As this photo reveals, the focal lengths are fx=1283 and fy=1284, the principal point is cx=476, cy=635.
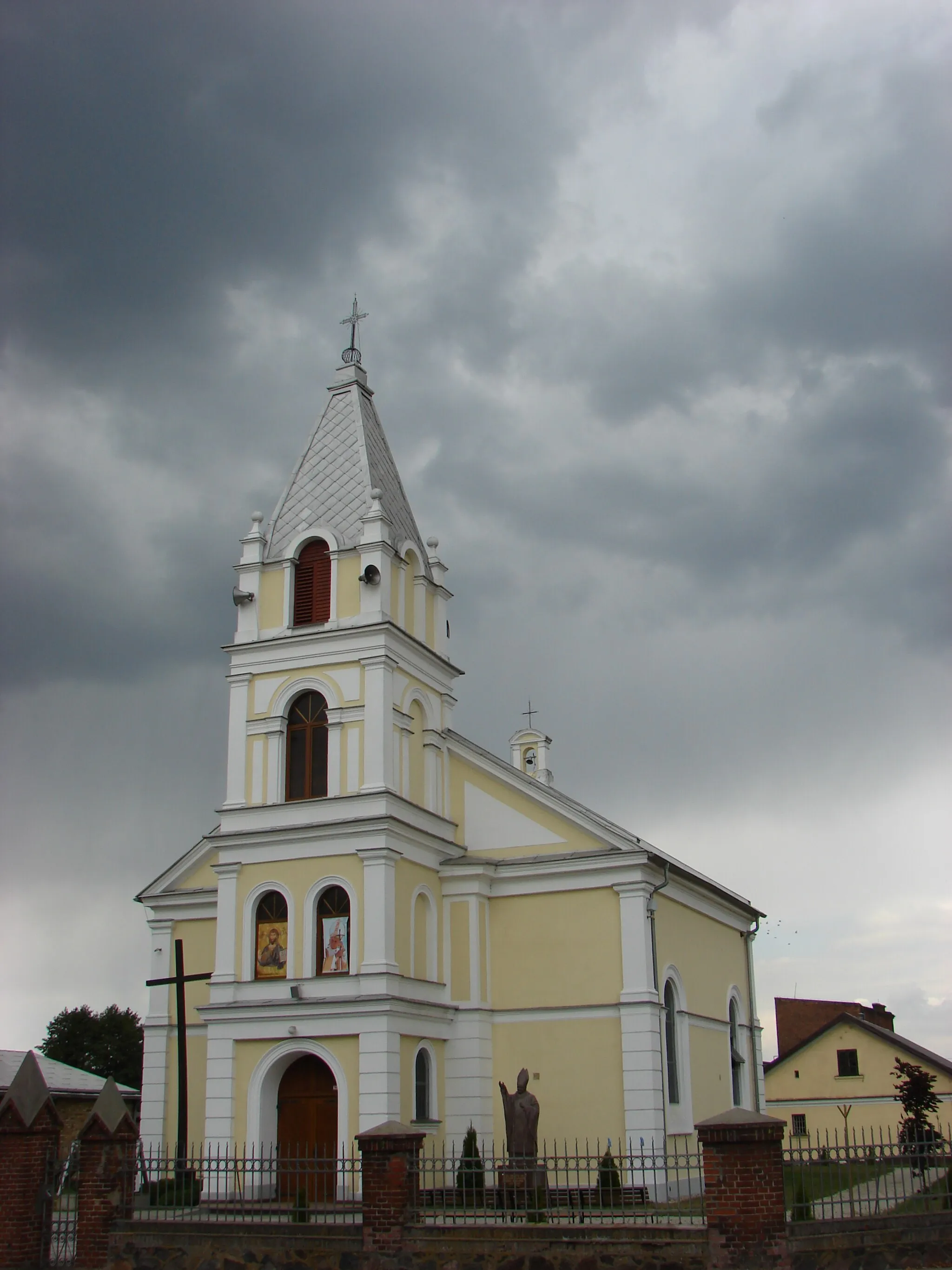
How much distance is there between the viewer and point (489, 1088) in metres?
26.7

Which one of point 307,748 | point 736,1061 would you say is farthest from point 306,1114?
point 736,1061

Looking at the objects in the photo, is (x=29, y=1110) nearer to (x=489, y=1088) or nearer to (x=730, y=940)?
(x=489, y=1088)

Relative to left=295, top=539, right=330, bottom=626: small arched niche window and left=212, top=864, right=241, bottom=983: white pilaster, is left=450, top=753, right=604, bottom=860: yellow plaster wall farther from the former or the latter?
left=212, top=864, right=241, bottom=983: white pilaster

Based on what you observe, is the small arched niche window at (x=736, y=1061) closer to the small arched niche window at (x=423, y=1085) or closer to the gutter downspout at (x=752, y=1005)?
A: the gutter downspout at (x=752, y=1005)

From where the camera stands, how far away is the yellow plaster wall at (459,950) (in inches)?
1071

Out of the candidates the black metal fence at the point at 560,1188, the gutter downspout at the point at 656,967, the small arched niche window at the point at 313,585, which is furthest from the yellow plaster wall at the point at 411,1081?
the small arched niche window at the point at 313,585

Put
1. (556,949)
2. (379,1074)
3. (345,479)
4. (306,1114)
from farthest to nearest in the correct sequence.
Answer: (345,479), (556,949), (306,1114), (379,1074)

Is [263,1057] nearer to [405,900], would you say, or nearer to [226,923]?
[226,923]

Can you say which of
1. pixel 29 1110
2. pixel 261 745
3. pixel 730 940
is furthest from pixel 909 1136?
pixel 29 1110

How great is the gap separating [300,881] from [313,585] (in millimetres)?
6642

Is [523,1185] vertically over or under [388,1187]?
under

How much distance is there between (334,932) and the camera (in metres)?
25.7

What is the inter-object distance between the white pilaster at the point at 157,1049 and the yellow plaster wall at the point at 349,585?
30.6 ft

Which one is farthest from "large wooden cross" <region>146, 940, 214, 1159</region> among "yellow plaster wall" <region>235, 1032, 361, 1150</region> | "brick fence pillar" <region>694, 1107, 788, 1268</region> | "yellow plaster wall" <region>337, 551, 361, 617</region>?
"brick fence pillar" <region>694, 1107, 788, 1268</region>
